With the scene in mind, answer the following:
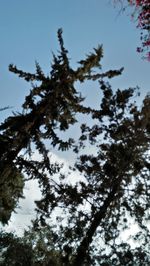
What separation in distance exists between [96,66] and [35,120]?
3682 millimetres

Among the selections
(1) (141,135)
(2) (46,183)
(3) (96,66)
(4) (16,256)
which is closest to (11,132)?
(2) (46,183)

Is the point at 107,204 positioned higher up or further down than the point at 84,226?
higher up

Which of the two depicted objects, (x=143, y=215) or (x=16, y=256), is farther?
(x=16, y=256)

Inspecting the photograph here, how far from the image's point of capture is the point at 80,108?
14.6 meters

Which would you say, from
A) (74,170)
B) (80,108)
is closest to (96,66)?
(80,108)

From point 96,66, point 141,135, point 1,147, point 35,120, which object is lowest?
point 1,147

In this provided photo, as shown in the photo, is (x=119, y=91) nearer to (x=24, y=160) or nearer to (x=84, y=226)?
(x=84, y=226)

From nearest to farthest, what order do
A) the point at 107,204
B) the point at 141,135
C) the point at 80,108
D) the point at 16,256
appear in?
the point at 80,108 < the point at 107,204 < the point at 141,135 < the point at 16,256

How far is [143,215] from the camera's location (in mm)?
19484

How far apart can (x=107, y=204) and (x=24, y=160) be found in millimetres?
7030

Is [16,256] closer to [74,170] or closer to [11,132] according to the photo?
[74,170]

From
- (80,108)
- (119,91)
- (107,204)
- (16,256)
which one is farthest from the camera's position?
(16,256)

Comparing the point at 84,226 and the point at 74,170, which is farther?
the point at 74,170

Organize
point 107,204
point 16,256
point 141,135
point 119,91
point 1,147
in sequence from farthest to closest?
point 16,256 → point 119,91 → point 141,135 → point 107,204 → point 1,147
